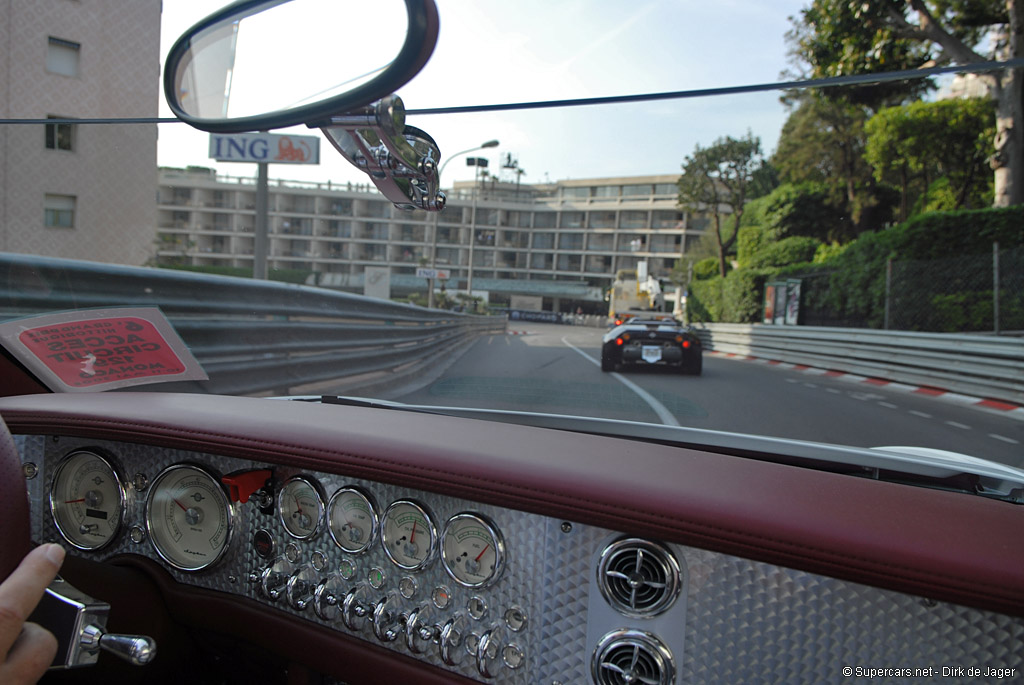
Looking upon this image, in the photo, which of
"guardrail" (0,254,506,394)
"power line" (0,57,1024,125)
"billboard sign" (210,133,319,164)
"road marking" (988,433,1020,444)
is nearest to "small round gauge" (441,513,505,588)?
"power line" (0,57,1024,125)

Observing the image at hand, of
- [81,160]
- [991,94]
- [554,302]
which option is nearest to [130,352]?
[81,160]

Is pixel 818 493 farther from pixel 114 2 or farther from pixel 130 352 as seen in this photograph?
pixel 114 2

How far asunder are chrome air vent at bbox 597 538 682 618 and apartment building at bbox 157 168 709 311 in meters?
1.17

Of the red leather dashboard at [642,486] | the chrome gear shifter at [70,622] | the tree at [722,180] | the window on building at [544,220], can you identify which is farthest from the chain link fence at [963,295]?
the chrome gear shifter at [70,622]

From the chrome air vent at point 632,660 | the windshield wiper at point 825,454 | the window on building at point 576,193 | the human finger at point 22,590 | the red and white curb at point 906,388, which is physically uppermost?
the window on building at point 576,193

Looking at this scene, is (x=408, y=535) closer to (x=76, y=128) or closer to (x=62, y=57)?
(x=76, y=128)

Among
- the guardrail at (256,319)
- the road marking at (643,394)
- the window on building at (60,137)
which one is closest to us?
the window on building at (60,137)

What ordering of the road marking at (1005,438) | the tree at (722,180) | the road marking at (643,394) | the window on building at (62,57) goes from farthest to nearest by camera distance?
the road marking at (1005,438) < the road marking at (643,394) < the window on building at (62,57) < the tree at (722,180)

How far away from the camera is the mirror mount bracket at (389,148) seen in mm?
1298

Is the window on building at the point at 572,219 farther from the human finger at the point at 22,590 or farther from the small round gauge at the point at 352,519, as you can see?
the human finger at the point at 22,590

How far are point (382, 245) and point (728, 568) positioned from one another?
5.27ft

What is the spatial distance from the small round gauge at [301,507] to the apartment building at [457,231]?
0.87 m

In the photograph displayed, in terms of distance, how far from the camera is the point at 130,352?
2.58 metres

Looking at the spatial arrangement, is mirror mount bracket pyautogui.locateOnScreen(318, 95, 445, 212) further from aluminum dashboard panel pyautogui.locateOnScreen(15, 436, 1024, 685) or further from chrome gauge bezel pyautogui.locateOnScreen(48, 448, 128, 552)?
chrome gauge bezel pyautogui.locateOnScreen(48, 448, 128, 552)
